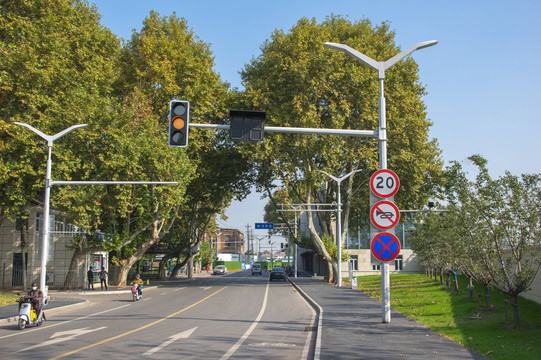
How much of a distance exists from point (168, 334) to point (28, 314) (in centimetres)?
520

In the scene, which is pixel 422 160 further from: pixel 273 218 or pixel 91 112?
pixel 273 218

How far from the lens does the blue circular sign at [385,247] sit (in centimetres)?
1348

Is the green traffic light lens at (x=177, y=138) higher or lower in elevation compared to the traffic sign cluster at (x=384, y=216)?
higher

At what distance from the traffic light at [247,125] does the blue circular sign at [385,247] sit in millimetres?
4175

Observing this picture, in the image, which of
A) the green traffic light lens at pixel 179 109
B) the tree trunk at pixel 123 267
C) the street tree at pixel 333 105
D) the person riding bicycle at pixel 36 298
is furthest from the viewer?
the tree trunk at pixel 123 267

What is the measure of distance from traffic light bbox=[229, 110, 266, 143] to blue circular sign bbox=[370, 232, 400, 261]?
418cm

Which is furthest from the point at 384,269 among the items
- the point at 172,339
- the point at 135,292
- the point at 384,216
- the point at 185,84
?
the point at 185,84

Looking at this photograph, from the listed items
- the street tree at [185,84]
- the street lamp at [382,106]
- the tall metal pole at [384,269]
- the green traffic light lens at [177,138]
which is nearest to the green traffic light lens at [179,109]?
the green traffic light lens at [177,138]

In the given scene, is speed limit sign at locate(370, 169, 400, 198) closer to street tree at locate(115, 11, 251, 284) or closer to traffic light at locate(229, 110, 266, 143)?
traffic light at locate(229, 110, 266, 143)

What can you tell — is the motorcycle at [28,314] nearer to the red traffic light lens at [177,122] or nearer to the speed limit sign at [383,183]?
the red traffic light lens at [177,122]

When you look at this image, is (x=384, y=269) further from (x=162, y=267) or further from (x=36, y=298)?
(x=162, y=267)

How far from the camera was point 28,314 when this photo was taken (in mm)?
16234

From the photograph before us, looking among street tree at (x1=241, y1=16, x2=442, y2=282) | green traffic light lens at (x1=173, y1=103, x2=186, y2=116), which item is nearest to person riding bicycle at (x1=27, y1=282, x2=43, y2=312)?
green traffic light lens at (x1=173, y1=103, x2=186, y2=116)

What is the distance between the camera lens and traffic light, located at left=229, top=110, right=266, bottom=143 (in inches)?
502
